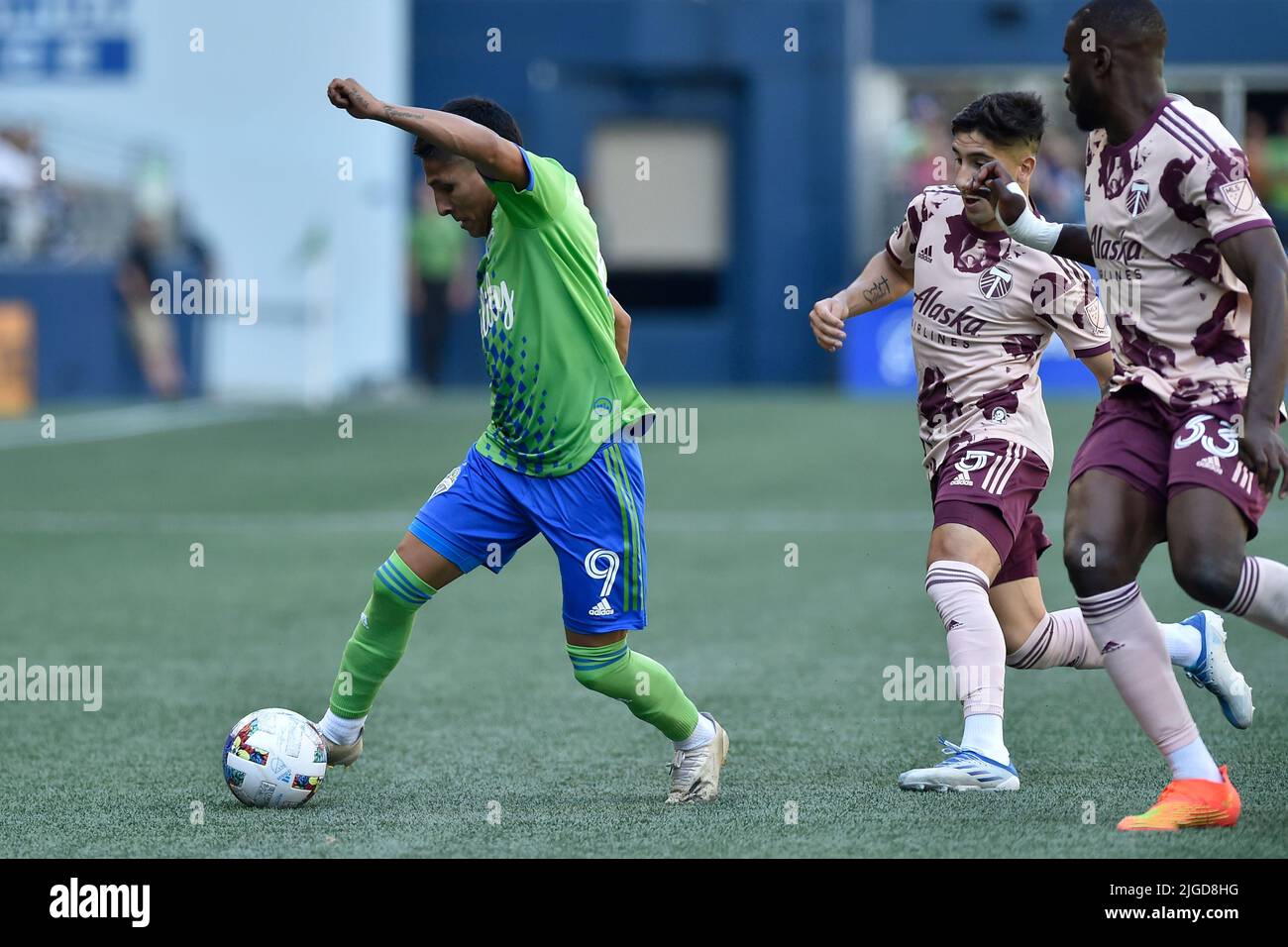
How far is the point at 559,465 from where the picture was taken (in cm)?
540

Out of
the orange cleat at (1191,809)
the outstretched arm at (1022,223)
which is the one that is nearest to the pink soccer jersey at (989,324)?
the outstretched arm at (1022,223)

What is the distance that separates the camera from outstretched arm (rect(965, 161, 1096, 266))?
5.34 meters

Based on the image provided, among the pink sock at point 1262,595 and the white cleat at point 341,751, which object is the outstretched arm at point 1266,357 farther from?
the white cleat at point 341,751

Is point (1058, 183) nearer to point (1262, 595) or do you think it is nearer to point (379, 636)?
point (379, 636)

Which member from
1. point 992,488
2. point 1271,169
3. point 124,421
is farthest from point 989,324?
point 1271,169

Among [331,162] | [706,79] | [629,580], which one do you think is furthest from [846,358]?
[629,580]

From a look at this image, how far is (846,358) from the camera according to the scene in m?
25.5

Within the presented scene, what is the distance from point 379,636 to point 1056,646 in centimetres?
201

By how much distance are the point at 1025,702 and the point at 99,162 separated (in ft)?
71.2

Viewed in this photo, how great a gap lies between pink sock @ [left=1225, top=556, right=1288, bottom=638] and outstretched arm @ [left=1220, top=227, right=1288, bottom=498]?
33cm

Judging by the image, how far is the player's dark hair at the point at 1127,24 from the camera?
4.89 m

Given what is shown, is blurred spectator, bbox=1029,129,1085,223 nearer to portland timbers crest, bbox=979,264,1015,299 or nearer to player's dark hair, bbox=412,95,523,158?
portland timbers crest, bbox=979,264,1015,299

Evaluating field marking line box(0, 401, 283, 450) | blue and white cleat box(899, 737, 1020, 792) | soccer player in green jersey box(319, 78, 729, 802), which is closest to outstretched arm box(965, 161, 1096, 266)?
soccer player in green jersey box(319, 78, 729, 802)

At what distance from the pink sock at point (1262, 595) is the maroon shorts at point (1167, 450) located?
9 centimetres
